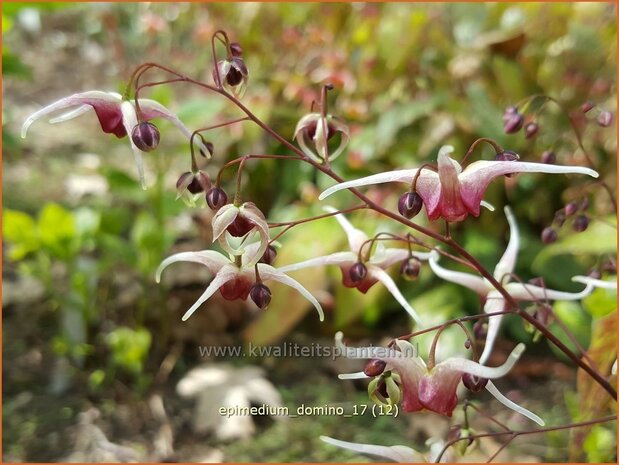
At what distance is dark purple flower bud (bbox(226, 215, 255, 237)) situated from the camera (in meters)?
0.68

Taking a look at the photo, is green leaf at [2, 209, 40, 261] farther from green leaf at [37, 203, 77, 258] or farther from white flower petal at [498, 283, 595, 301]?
white flower petal at [498, 283, 595, 301]

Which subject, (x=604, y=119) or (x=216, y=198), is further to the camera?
(x=604, y=119)

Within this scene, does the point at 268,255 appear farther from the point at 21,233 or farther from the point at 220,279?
the point at 21,233

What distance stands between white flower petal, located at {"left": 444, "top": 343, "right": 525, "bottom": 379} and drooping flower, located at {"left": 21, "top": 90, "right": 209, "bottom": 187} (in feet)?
1.20

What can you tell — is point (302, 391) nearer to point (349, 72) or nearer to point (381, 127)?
point (381, 127)

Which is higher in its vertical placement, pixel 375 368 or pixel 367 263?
pixel 367 263

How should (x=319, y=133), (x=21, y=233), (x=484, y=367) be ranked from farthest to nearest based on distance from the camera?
(x=21, y=233) < (x=319, y=133) < (x=484, y=367)

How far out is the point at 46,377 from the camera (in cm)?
202

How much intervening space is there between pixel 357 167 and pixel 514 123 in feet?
4.03

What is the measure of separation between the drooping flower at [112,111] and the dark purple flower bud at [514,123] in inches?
19.0

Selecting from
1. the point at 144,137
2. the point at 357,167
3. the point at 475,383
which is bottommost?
the point at 475,383

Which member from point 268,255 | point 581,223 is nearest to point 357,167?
point 581,223

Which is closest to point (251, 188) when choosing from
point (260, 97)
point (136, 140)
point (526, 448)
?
point (260, 97)

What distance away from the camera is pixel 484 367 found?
→ 0.67m
